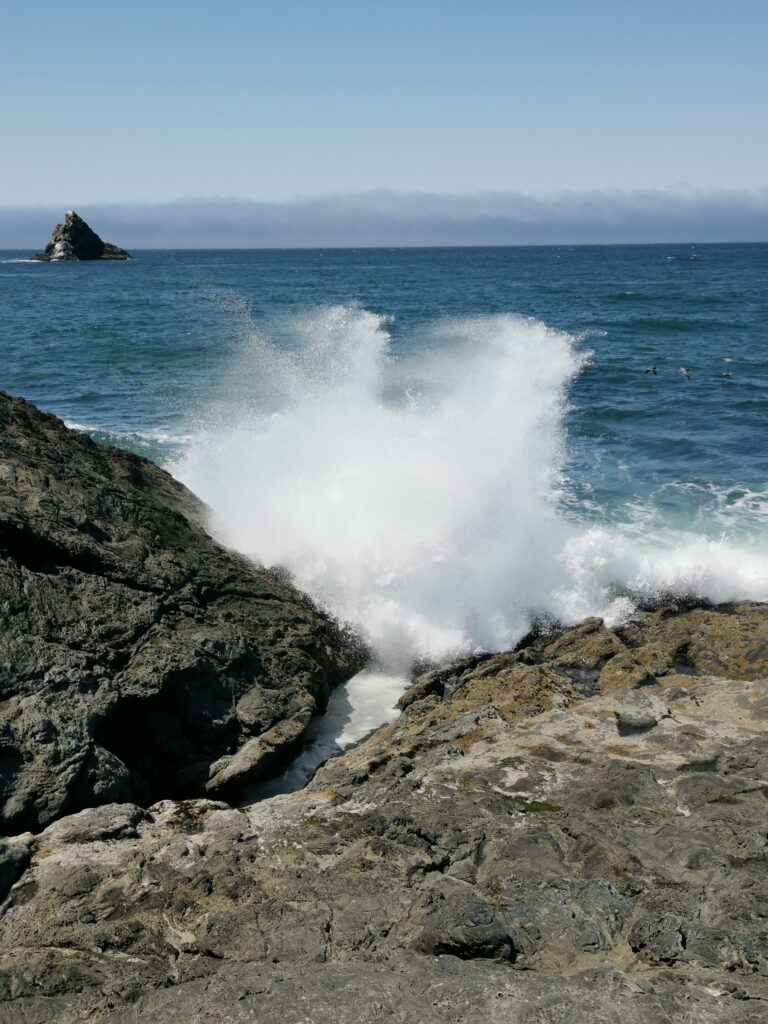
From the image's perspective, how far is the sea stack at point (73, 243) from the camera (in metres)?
102

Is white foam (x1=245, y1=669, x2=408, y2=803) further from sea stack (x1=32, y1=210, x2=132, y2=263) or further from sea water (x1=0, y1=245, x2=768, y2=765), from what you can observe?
sea stack (x1=32, y1=210, x2=132, y2=263)

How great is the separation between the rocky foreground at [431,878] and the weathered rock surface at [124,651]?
0.21ft

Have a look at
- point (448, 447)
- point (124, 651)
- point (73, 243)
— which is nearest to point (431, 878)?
point (124, 651)

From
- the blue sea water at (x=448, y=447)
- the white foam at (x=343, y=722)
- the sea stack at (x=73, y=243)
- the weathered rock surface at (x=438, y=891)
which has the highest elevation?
the sea stack at (x=73, y=243)

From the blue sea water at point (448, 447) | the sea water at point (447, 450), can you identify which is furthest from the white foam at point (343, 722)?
the blue sea water at point (448, 447)

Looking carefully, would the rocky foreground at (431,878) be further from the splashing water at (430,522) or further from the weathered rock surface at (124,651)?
the splashing water at (430,522)

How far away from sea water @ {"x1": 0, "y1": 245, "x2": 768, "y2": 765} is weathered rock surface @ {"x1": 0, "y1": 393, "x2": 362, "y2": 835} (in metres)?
1.37

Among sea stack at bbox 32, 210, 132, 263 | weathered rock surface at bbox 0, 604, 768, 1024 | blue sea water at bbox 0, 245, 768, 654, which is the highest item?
sea stack at bbox 32, 210, 132, 263

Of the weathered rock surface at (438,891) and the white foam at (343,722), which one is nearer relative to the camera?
the weathered rock surface at (438,891)

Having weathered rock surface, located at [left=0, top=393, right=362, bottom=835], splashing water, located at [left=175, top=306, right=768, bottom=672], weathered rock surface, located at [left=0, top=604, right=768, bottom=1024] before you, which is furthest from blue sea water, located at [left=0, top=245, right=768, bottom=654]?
weathered rock surface, located at [left=0, top=604, right=768, bottom=1024]

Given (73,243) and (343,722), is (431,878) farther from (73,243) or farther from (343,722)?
(73,243)

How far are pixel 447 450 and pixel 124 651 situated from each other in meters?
7.86

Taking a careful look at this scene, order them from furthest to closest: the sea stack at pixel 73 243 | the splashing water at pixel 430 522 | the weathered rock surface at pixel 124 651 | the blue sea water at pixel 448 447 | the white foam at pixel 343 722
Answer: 1. the sea stack at pixel 73 243
2. the blue sea water at pixel 448 447
3. the splashing water at pixel 430 522
4. the white foam at pixel 343 722
5. the weathered rock surface at pixel 124 651

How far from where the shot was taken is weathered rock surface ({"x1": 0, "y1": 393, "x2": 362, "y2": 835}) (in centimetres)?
693
